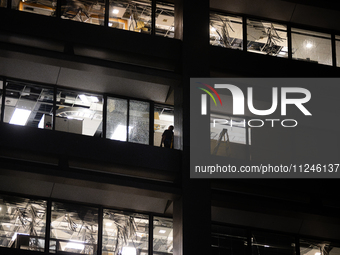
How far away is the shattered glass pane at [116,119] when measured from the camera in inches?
790

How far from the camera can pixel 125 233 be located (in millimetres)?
19234

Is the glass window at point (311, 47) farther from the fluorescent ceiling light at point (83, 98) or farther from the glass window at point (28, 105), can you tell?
the glass window at point (28, 105)

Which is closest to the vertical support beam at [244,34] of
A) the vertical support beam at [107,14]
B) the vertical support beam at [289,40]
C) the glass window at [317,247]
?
the vertical support beam at [289,40]

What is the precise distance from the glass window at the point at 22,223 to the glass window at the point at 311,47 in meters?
12.4

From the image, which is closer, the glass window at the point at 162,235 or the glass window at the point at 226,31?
the glass window at the point at 162,235

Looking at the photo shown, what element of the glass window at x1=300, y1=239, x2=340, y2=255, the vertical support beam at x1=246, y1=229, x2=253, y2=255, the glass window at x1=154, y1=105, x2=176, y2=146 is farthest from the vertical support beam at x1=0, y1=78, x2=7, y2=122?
the glass window at x1=300, y1=239, x2=340, y2=255

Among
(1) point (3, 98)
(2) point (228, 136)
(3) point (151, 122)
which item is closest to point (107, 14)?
(3) point (151, 122)

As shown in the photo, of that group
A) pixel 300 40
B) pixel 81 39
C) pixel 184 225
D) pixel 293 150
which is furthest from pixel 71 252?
pixel 300 40

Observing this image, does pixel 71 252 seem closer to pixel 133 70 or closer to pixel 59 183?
pixel 59 183

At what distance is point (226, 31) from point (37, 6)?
7.65 meters

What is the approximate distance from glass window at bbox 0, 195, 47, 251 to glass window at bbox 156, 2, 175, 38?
27.2 ft

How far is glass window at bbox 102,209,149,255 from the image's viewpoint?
18891 mm

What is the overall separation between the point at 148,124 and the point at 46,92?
13.6ft

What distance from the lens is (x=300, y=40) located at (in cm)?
2284
